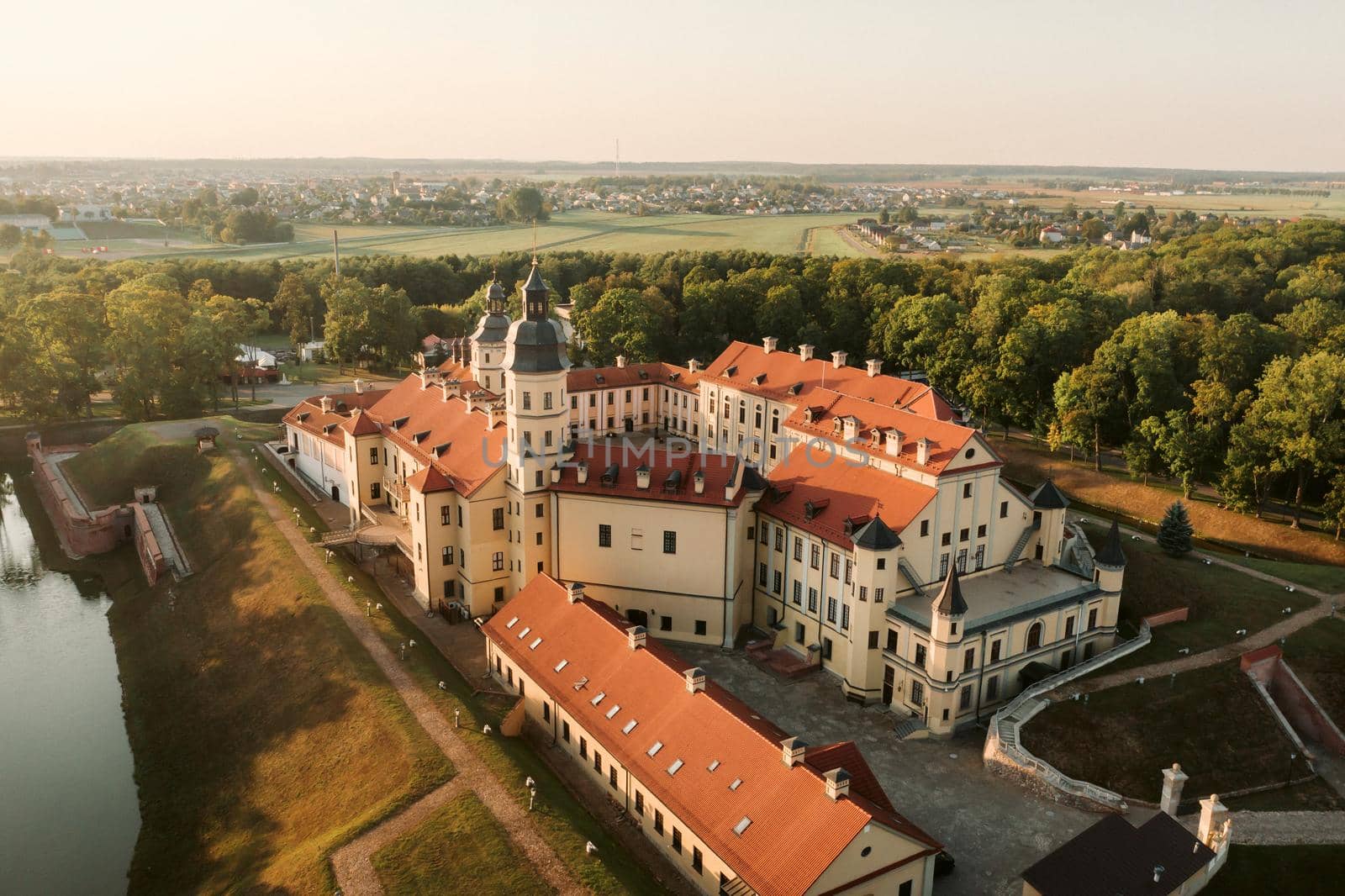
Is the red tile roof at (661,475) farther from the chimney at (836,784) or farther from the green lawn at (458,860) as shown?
the chimney at (836,784)

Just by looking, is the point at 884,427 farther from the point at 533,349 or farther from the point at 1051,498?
the point at 533,349

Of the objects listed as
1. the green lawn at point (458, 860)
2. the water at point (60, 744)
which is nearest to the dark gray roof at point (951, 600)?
the green lawn at point (458, 860)

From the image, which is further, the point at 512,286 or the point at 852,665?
Answer: the point at 512,286

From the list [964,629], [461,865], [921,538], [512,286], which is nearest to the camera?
[461,865]

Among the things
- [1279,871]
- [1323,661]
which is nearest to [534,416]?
[1279,871]

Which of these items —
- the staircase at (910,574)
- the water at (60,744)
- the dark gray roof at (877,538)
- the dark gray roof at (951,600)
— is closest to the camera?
the water at (60,744)

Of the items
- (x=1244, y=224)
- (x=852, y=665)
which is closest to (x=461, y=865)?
(x=852, y=665)

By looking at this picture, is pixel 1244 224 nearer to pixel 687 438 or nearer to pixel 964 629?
pixel 687 438
